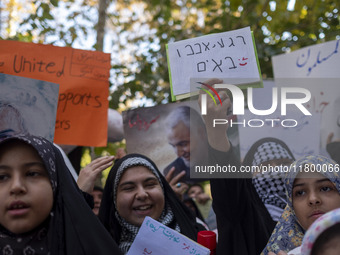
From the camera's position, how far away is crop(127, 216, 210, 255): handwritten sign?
5.31 feet

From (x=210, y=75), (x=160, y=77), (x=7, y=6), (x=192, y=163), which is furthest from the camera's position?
(x=7, y=6)

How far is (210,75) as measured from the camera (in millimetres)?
2064

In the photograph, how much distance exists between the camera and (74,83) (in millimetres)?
2826

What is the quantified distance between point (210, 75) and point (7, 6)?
7.49 metres

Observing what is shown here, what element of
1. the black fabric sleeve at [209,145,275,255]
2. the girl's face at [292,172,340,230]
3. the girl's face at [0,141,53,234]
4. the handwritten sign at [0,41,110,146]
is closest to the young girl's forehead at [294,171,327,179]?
the girl's face at [292,172,340,230]

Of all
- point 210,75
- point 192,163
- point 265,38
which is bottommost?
point 192,163

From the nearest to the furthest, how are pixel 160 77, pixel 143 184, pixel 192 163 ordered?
pixel 143 184 < pixel 192 163 < pixel 160 77

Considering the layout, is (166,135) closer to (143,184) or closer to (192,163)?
(192,163)

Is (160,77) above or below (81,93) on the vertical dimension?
above

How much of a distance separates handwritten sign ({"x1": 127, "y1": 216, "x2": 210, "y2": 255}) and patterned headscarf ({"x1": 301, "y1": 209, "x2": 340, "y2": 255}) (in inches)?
25.3

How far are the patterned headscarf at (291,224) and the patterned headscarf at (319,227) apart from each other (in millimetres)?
664

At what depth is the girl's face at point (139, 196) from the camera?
7.05ft

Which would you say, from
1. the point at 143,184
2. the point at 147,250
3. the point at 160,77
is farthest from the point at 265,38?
the point at 147,250

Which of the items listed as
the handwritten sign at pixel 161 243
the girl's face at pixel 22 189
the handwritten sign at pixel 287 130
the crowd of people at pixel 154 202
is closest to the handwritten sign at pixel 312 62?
the handwritten sign at pixel 287 130
